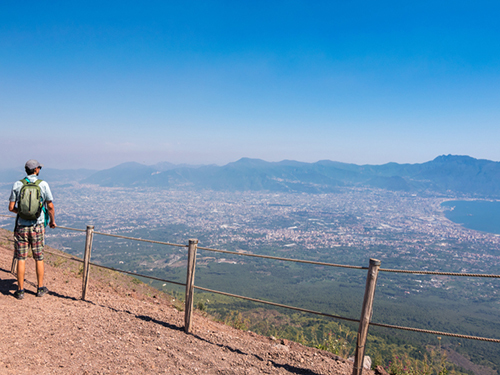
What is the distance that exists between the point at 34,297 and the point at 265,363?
454 centimetres

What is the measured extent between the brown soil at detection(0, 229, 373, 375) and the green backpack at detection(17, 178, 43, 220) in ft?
5.10

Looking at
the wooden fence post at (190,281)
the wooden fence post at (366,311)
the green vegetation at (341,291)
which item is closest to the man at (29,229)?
the wooden fence post at (190,281)

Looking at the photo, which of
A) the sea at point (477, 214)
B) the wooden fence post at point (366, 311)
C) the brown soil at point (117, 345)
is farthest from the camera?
the sea at point (477, 214)

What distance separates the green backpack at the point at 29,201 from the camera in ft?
15.1

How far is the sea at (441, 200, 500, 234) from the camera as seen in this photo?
128000 mm

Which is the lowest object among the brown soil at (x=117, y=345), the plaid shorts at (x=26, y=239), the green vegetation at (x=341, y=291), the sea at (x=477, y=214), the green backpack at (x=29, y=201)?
the green vegetation at (x=341, y=291)

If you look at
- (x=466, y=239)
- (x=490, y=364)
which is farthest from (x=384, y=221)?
(x=490, y=364)

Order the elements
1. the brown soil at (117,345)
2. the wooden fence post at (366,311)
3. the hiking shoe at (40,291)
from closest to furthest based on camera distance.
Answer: the brown soil at (117,345), the wooden fence post at (366,311), the hiking shoe at (40,291)

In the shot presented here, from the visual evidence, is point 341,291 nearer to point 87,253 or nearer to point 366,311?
point 366,311

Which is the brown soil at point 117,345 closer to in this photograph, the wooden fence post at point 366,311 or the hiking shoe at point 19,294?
the hiking shoe at point 19,294

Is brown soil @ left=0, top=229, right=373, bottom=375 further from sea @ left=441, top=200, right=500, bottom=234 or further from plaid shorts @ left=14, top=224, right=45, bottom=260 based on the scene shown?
sea @ left=441, top=200, right=500, bottom=234

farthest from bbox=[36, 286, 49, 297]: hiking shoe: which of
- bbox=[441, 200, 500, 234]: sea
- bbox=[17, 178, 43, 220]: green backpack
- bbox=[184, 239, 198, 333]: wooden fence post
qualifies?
bbox=[441, 200, 500, 234]: sea

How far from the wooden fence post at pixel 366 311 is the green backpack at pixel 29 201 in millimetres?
5450

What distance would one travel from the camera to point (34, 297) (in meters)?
5.18
